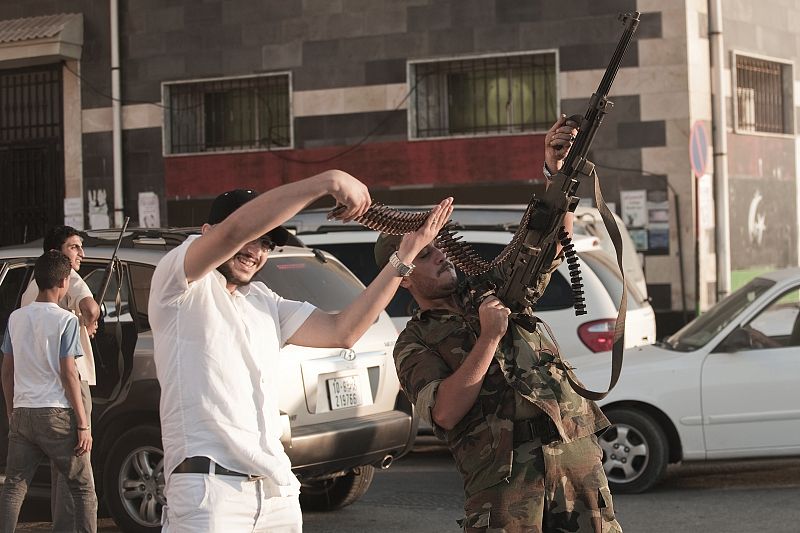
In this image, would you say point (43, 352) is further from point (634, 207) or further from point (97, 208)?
point (97, 208)

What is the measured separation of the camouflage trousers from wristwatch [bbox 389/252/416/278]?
0.66 metres

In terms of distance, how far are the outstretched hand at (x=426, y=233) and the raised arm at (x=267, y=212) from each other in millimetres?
428

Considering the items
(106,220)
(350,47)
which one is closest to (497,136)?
(350,47)

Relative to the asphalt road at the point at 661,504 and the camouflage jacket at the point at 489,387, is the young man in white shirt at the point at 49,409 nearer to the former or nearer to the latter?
the asphalt road at the point at 661,504

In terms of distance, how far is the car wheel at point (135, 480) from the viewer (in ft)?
24.2

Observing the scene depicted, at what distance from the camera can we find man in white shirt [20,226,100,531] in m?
6.66

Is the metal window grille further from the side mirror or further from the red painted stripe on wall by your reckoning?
the side mirror

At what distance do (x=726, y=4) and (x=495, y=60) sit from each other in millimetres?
3251

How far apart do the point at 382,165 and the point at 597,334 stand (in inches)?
337

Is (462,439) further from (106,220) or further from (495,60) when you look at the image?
(106,220)

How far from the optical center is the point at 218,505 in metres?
3.76

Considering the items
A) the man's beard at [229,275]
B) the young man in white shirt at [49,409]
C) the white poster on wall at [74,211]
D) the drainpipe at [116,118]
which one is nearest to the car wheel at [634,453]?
the young man in white shirt at [49,409]

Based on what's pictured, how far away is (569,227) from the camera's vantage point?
427cm

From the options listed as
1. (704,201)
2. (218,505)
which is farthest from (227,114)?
(218,505)
